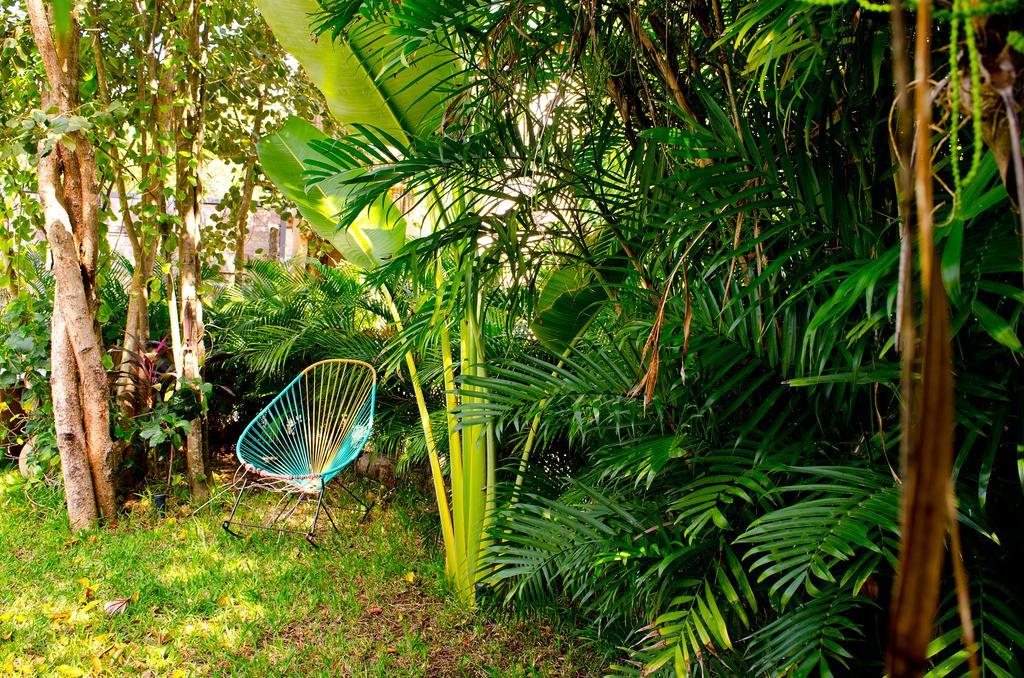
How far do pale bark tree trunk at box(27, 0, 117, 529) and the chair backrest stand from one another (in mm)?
715

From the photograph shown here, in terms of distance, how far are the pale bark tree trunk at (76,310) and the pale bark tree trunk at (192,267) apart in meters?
0.43

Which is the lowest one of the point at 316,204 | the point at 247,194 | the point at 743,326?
the point at 743,326

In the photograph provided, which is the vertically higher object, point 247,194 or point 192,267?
point 247,194

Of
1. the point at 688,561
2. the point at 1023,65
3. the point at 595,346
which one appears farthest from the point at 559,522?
the point at 1023,65

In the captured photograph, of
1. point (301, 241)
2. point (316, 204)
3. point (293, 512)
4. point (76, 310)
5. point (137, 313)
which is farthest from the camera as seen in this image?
point (301, 241)

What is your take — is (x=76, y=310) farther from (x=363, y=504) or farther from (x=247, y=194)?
(x=363, y=504)

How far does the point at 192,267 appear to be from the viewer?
12.5 ft

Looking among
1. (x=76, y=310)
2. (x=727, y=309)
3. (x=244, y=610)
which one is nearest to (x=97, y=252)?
(x=76, y=310)

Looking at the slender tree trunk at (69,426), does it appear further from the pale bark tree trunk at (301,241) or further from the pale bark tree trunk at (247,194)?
the pale bark tree trunk at (301,241)

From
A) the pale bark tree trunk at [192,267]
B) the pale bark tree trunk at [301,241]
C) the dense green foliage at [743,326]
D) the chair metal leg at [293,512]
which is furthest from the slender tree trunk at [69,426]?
the pale bark tree trunk at [301,241]

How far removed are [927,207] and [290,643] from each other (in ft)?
8.54

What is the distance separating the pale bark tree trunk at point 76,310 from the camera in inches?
125

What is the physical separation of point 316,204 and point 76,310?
4.37 ft

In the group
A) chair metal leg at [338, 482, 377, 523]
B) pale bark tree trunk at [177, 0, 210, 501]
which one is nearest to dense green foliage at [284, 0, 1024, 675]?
chair metal leg at [338, 482, 377, 523]
